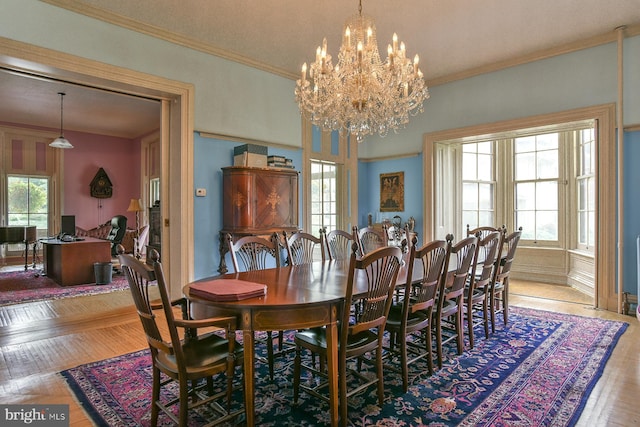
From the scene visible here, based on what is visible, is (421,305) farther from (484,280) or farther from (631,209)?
(631,209)

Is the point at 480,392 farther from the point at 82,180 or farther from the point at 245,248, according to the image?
the point at 82,180

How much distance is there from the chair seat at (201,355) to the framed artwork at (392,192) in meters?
4.53

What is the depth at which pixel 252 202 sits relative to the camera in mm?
4551

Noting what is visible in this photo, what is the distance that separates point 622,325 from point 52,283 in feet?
24.6

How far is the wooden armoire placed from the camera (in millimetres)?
4516

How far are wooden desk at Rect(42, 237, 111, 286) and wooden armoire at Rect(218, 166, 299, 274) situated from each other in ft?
9.23

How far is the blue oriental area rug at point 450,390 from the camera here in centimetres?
210

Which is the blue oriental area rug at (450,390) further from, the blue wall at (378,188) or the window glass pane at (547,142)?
the window glass pane at (547,142)

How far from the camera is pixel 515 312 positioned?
4.33 meters

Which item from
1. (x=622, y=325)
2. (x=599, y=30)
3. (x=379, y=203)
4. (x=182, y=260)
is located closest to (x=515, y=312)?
(x=622, y=325)

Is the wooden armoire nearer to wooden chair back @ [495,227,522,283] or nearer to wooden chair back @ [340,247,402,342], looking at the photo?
wooden chair back @ [495,227,522,283]

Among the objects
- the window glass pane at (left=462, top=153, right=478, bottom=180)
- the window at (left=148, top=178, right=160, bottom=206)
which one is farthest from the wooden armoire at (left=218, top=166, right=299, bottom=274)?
the window at (left=148, top=178, right=160, bottom=206)

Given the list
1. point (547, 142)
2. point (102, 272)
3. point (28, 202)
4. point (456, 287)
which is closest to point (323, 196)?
point (456, 287)

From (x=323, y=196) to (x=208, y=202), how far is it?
6.81 ft
